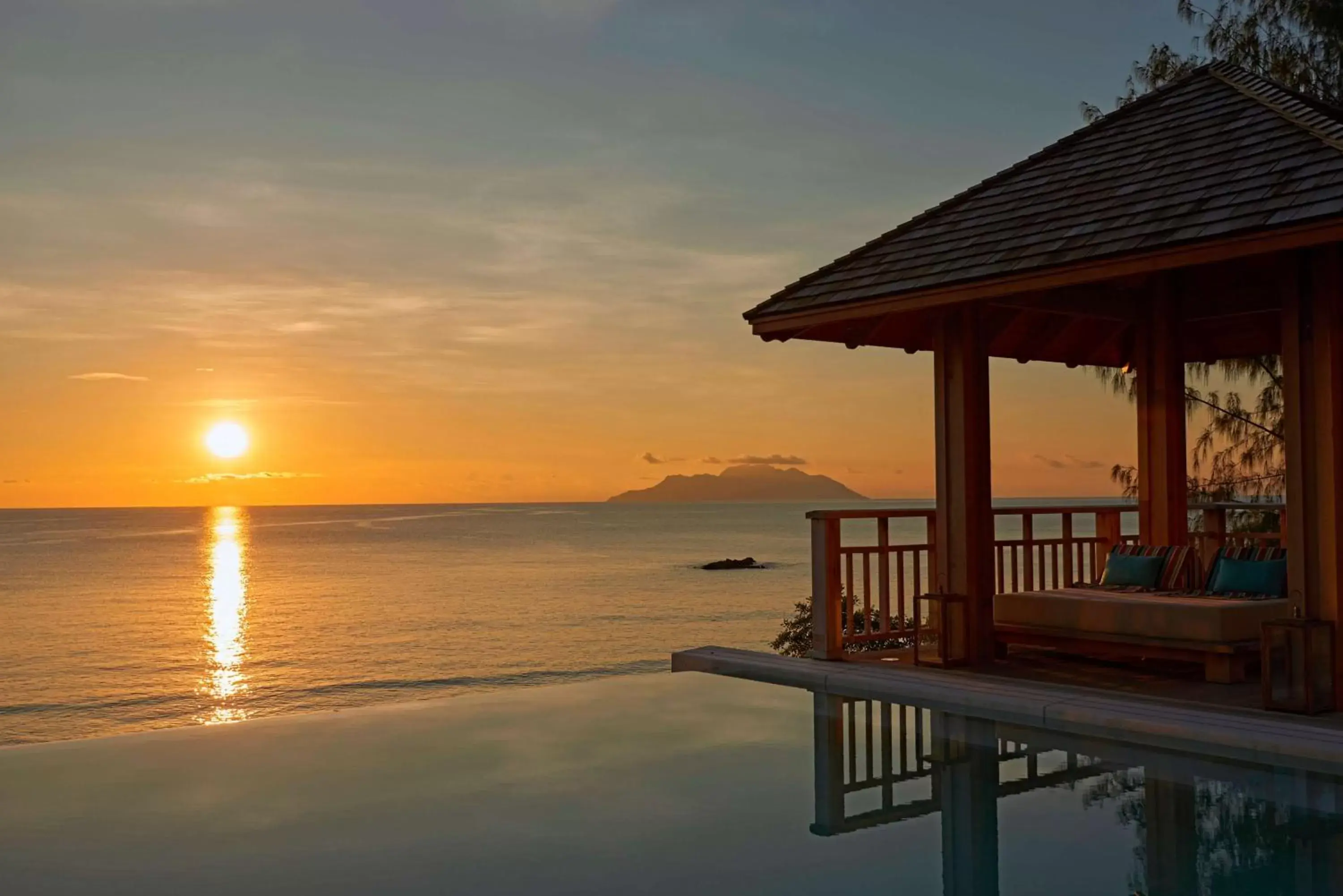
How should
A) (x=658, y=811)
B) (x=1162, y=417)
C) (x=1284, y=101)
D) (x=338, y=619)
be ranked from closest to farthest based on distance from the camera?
(x=658, y=811)
(x=1284, y=101)
(x=1162, y=417)
(x=338, y=619)

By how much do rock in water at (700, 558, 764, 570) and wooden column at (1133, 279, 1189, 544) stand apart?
54.4 meters

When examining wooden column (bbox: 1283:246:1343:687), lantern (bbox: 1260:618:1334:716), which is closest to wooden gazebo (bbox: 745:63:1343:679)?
wooden column (bbox: 1283:246:1343:687)

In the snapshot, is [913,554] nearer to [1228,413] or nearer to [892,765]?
[892,765]

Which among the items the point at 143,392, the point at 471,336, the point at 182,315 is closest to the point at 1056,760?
the point at 182,315

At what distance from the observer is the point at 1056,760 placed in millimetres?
5871

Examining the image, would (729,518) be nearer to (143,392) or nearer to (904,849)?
(143,392)

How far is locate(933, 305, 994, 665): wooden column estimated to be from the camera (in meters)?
8.24

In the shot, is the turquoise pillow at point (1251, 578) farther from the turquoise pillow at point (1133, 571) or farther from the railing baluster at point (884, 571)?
the railing baluster at point (884, 571)

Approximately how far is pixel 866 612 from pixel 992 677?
158cm

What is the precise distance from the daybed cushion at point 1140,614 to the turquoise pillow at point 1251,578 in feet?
0.58

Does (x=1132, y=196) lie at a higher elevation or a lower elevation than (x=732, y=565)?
higher

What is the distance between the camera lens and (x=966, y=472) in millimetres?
8258

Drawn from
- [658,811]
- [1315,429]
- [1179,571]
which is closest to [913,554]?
[1179,571]

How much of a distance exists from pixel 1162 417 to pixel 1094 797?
5.36 meters
